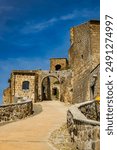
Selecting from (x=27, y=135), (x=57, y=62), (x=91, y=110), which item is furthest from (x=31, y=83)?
(x=27, y=135)

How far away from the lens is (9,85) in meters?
52.8

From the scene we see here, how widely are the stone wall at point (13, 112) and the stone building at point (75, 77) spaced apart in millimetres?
5587

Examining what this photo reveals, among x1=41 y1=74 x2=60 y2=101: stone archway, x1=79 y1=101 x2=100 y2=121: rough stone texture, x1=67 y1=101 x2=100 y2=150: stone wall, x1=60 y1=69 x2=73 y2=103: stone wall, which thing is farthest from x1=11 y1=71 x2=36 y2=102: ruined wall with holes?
x1=67 y1=101 x2=100 y2=150: stone wall

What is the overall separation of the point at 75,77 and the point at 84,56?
365cm

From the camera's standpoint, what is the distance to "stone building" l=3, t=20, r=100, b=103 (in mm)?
32419

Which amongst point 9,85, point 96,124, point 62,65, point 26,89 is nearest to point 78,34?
point 26,89

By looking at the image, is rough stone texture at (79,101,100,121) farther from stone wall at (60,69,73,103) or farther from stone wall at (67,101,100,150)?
stone wall at (60,69,73,103)

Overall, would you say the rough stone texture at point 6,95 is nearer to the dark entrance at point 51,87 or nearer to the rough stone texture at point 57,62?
the dark entrance at point 51,87

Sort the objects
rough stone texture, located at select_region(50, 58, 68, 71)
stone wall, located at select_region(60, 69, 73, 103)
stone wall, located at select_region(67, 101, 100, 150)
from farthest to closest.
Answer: rough stone texture, located at select_region(50, 58, 68, 71), stone wall, located at select_region(60, 69, 73, 103), stone wall, located at select_region(67, 101, 100, 150)

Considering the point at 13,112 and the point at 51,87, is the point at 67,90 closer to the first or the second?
A: the point at 51,87

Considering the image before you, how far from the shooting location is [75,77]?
38531 millimetres

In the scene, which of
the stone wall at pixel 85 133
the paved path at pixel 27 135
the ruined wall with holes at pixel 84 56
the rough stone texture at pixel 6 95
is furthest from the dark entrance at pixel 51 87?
the stone wall at pixel 85 133

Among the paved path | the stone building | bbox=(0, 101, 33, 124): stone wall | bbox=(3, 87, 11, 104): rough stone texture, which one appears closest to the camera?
the paved path

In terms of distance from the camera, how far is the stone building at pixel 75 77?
106ft
